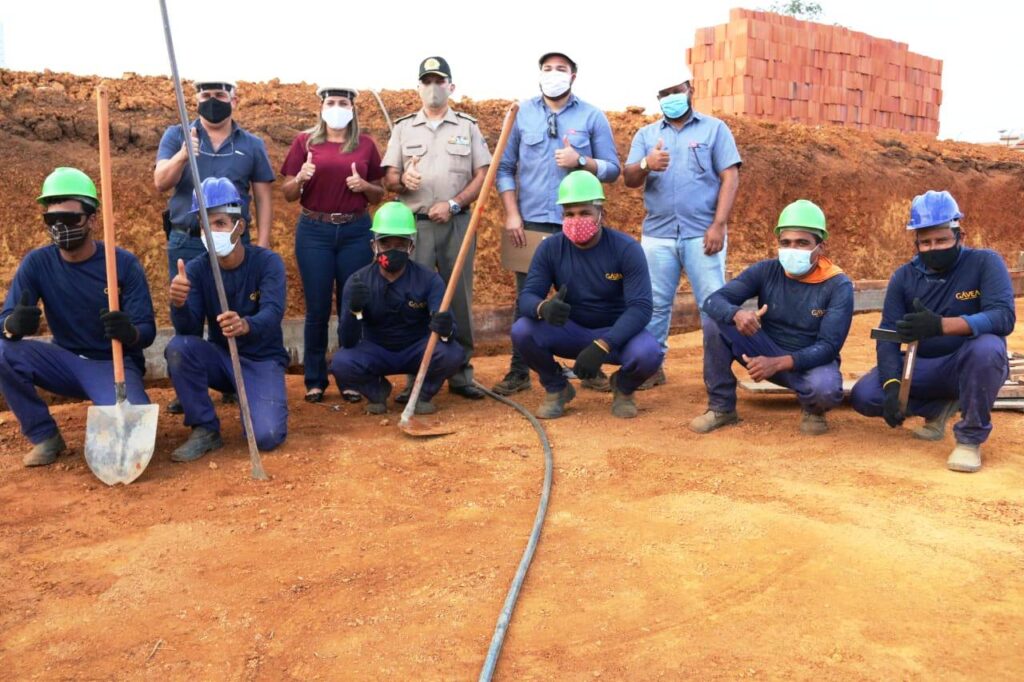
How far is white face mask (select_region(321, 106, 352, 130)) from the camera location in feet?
19.9

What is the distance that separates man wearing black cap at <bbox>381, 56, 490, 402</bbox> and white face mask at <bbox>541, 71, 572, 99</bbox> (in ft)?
1.83

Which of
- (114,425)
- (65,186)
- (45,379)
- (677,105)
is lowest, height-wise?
(114,425)

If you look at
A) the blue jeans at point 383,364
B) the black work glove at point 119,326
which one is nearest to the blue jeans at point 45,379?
the black work glove at point 119,326

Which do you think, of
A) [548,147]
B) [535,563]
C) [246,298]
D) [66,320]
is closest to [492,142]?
[548,147]

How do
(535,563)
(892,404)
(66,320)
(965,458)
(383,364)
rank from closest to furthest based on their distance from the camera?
(535,563) < (965,458) < (892,404) < (66,320) < (383,364)

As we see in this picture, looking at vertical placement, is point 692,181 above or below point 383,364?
above

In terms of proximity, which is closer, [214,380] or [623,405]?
[214,380]

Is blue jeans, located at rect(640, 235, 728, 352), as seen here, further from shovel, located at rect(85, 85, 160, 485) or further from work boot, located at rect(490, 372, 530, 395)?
shovel, located at rect(85, 85, 160, 485)

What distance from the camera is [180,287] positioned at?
5211 millimetres

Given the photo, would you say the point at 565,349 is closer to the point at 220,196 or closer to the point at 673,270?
the point at 673,270

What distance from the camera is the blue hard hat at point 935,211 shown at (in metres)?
4.95

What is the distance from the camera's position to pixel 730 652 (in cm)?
299

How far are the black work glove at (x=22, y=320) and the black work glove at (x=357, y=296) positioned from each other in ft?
5.79

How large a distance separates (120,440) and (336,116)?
8.13ft
